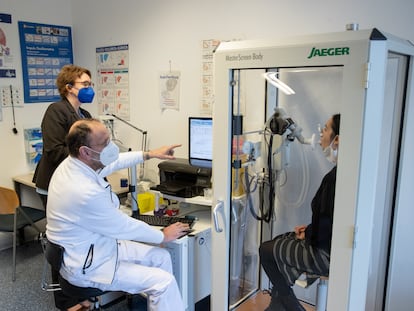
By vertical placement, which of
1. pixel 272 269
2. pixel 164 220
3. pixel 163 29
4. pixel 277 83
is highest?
pixel 163 29

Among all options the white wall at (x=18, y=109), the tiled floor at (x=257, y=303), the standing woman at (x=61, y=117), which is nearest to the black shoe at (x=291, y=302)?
the tiled floor at (x=257, y=303)

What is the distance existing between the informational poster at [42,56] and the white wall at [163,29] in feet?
0.19

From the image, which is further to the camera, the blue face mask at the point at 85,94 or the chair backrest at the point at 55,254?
the blue face mask at the point at 85,94

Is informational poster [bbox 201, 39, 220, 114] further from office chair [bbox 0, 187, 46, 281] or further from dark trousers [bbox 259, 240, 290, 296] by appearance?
office chair [bbox 0, 187, 46, 281]

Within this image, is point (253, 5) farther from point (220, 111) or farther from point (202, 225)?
point (202, 225)

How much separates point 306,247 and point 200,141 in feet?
3.64

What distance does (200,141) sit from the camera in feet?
8.53

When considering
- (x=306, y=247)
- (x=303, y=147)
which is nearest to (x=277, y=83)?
(x=303, y=147)

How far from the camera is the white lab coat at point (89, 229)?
1758mm

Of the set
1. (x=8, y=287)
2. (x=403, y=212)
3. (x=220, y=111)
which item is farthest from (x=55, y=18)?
(x=403, y=212)

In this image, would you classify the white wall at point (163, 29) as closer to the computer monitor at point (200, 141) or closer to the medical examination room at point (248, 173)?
the medical examination room at point (248, 173)

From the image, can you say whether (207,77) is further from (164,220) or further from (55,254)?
(55,254)

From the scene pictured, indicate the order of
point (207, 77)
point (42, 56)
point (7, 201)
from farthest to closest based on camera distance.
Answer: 1. point (42, 56)
2. point (7, 201)
3. point (207, 77)

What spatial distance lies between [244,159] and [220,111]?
32 cm
